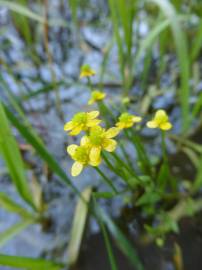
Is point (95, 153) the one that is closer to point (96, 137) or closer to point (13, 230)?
point (96, 137)

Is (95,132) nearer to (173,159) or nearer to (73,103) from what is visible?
(173,159)

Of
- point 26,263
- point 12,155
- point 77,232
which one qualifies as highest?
point 12,155

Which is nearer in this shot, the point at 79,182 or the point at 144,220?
the point at 144,220

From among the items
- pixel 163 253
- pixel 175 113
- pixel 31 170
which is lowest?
pixel 163 253

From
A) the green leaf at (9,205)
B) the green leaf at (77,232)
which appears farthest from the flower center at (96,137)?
the green leaf at (9,205)

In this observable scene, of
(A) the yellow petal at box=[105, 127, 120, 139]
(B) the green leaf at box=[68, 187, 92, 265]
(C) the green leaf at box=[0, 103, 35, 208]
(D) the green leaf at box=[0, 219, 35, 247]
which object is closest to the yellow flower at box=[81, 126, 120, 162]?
(A) the yellow petal at box=[105, 127, 120, 139]

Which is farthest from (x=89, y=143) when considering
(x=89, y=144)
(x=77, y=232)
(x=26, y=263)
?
(x=77, y=232)

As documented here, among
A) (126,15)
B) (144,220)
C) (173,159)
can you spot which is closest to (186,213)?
(144,220)
